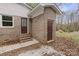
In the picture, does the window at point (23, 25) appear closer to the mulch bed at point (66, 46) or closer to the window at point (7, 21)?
the window at point (7, 21)

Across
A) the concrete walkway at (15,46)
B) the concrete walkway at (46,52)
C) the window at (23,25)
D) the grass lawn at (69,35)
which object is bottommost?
the concrete walkway at (46,52)

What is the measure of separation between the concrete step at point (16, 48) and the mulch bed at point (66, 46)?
301 millimetres

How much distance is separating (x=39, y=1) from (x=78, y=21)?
677 mm

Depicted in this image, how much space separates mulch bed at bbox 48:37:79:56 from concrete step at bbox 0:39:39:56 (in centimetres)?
30

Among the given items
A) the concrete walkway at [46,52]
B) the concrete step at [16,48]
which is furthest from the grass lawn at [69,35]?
the concrete step at [16,48]

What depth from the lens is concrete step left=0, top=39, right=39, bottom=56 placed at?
2068 millimetres

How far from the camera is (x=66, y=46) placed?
88.3 inches

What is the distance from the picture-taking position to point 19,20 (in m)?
2.15

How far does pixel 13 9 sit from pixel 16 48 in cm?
58

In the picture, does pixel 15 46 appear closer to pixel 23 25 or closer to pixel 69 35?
pixel 23 25

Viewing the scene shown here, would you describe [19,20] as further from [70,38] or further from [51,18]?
[70,38]

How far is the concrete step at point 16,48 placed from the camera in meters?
2.07

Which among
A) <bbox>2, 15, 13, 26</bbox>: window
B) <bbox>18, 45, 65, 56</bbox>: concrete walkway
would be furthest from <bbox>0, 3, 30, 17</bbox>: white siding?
<bbox>18, 45, 65, 56</bbox>: concrete walkway

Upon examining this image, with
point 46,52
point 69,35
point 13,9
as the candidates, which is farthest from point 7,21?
point 69,35
